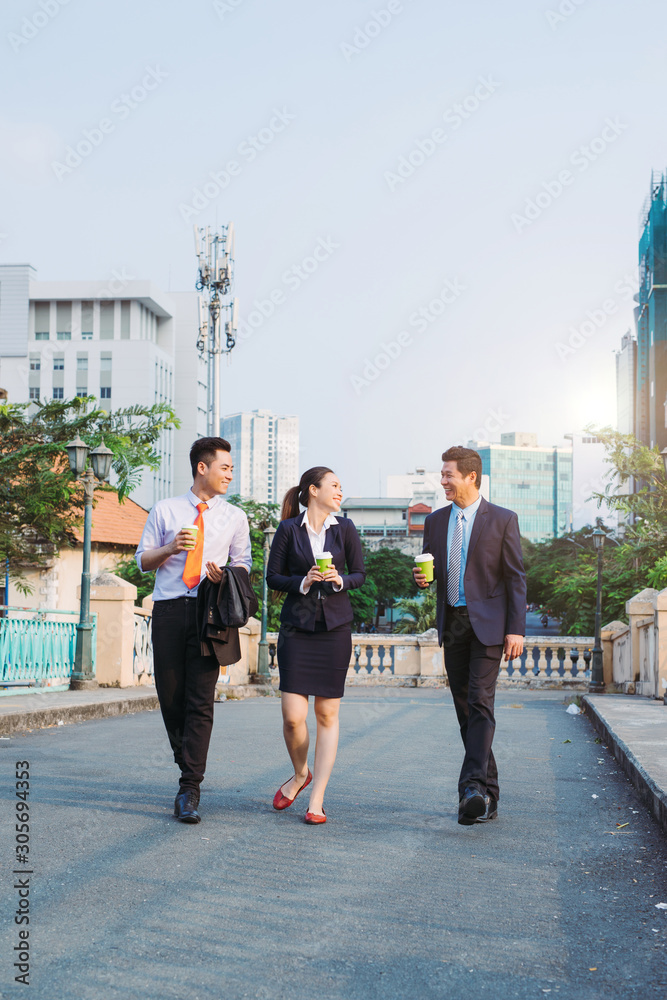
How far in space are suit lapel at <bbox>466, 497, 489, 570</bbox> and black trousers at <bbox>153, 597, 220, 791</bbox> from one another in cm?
148

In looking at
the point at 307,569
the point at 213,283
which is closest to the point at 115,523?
the point at 213,283

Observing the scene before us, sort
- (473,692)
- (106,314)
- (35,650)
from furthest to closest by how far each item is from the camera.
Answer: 1. (106,314)
2. (35,650)
3. (473,692)

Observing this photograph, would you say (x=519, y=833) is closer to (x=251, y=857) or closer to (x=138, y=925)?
(x=251, y=857)

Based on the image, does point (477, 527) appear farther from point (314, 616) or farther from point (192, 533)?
point (192, 533)

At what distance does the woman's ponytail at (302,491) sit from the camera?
5457 mm

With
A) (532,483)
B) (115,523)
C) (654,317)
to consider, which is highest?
(532,483)

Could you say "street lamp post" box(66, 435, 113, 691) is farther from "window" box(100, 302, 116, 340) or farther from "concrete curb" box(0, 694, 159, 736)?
"window" box(100, 302, 116, 340)

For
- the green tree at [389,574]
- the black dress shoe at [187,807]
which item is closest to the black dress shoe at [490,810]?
the black dress shoe at [187,807]

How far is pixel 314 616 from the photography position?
17.2 ft

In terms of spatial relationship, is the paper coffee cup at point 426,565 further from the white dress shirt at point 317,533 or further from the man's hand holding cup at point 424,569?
the white dress shirt at point 317,533

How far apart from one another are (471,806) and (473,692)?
59cm

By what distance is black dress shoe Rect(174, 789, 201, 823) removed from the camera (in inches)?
197

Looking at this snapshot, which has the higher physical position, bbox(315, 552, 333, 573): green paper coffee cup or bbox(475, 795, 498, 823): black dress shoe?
bbox(315, 552, 333, 573): green paper coffee cup

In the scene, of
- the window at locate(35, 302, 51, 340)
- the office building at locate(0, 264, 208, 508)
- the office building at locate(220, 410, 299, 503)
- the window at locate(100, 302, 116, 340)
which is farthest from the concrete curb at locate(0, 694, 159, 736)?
the office building at locate(220, 410, 299, 503)
